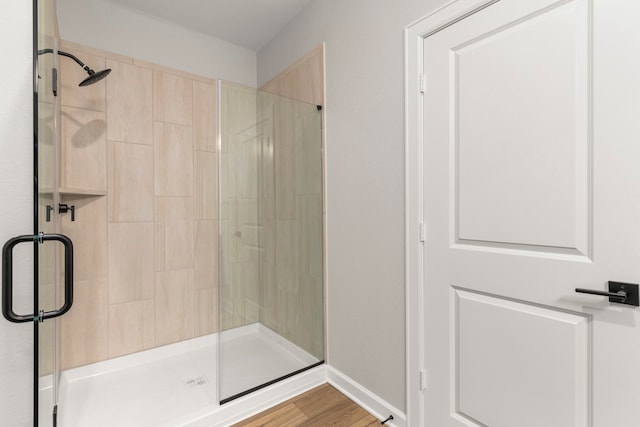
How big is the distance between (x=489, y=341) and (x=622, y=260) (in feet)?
1.83

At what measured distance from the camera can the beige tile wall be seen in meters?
2.12

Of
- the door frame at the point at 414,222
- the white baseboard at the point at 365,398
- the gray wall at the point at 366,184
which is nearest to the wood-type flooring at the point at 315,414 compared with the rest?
the white baseboard at the point at 365,398

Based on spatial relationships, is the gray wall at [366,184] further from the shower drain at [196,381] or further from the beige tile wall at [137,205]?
the beige tile wall at [137,205]

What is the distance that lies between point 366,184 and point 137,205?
1779 mm

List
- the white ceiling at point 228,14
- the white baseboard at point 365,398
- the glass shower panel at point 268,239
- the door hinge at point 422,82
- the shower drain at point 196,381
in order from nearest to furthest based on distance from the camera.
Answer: the door hinge at point 422,82, the white baseboard at point 365,398, the glass shower panel at point 268,239, the shower drain at point 196,381, the white ceiling at point 228,14

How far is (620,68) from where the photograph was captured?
953mm

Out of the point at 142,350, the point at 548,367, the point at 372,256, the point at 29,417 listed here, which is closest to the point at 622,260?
the point at 548,367

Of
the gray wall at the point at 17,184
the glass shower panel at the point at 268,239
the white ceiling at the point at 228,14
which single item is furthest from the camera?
the white ceiling at the point at 228,14

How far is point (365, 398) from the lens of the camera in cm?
181

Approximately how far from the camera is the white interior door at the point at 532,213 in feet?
3.17

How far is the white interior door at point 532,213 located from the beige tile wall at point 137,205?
192 cm

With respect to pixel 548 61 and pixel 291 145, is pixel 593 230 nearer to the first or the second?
pixel 548 61

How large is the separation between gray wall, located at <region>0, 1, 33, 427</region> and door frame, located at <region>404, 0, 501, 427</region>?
1504 mm

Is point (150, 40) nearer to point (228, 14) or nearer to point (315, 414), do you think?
point (228, 14)
